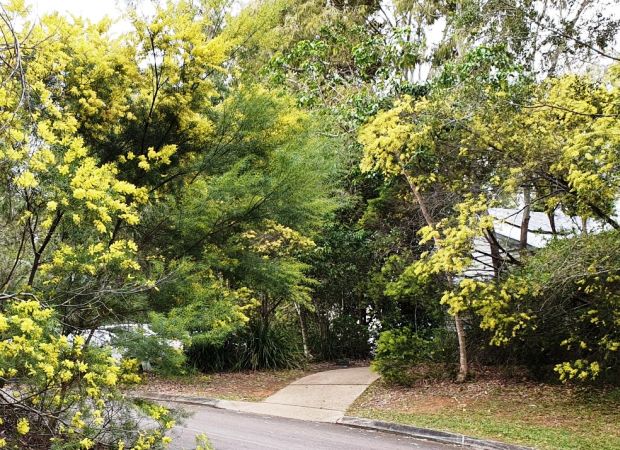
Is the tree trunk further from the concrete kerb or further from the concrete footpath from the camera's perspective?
the concrete kerb

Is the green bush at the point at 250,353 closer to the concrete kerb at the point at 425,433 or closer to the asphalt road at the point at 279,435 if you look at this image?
the concrete kerb at the point at 425,433

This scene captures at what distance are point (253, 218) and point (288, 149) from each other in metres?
1.16

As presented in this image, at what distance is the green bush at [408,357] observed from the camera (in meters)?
12.0

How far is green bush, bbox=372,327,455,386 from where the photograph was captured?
12.0 metres

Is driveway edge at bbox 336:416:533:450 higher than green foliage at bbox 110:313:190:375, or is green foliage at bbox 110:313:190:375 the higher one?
green foliage at bbox 110:313:190:375

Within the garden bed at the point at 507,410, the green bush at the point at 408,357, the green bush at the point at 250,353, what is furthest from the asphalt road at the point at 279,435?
the green bush at the point at 250,353

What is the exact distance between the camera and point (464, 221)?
8.68m

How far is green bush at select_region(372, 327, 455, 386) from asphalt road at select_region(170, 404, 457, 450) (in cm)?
284

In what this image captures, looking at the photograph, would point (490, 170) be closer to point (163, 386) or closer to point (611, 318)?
point (611, 318)

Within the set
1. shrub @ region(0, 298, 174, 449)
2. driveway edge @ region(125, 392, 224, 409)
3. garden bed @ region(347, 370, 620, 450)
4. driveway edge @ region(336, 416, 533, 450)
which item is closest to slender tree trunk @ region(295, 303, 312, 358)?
garden bed @ region(347, 370, 620, 450)

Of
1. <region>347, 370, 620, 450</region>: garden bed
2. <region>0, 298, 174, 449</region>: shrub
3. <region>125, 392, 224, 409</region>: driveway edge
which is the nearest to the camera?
<region>0, 298, 174, 449</region>: shrub

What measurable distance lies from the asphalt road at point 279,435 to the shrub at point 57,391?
5.13 feet

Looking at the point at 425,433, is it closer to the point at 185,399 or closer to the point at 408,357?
the point at 408,357

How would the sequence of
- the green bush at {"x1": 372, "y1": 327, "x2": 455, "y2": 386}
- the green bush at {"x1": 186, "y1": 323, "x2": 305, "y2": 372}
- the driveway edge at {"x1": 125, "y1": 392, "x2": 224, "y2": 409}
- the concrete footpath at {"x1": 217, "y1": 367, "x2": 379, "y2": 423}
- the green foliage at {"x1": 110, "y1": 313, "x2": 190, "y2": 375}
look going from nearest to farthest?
the green foliage at {"x1": 110, "y1": 313, "x2": 190, "y2": 375} < the concrete footpath at {"x1": 217, "y1": 367, "x2": 379, "y2": 423} < the driveway edge at {"x1": 125, "y1": 392, "x2": 224, "y2": 409} < the green bush at {"x1": 372, "y1": 327, "x2": 455, "y2": 386} < the green bush at {"x1": 186, "y1": 323, "x2": 305, "y2": 372}
